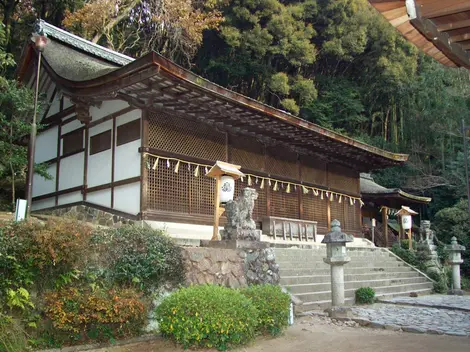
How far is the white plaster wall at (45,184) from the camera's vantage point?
15.8 metres

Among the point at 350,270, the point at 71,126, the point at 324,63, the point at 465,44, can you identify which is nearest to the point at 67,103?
the point at 71,126

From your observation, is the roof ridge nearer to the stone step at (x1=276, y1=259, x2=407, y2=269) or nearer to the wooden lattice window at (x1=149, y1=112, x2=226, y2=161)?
the wooden lattice window at (x1=149, y1=112, x2=226, y2=161)

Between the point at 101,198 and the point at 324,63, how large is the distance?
79.1 ft

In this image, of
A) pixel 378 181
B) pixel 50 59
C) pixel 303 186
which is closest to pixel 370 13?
pixel 378 181

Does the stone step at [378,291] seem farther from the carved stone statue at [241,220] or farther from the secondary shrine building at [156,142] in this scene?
the secondary shrine building at [156,142]

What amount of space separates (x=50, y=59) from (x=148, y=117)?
16.4 feet

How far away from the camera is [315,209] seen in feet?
60.8

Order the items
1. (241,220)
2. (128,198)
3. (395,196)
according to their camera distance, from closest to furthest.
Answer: (241,220) → (128,198) → (395,196)

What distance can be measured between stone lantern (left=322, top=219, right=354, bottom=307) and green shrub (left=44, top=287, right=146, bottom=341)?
465cm

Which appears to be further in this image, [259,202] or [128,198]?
[259,202]

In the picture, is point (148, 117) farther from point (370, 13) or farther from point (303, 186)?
point (370, 13)

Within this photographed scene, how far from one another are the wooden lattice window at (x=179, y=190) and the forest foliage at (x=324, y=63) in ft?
41.7

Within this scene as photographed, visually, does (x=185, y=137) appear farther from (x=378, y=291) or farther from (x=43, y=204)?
(x=378, y=291)

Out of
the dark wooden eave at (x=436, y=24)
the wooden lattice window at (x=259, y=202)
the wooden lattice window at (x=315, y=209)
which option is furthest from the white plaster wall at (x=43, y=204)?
the dark wooden eave at (x=436, y=24)
